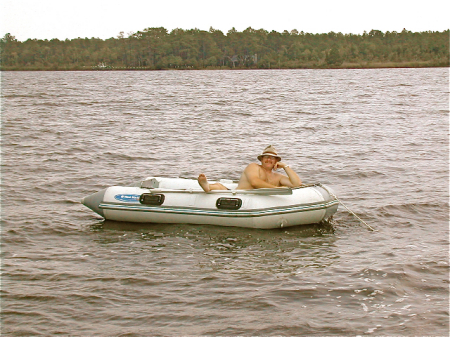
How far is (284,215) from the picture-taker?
31.2 ft

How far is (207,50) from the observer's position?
16325 centimetres

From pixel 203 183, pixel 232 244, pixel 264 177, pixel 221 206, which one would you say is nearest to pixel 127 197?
pixel 203 183

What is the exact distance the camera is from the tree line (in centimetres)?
14850

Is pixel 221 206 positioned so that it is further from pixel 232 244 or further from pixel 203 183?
pixel 232 244

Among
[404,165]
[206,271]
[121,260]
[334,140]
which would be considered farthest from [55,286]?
[334,140]

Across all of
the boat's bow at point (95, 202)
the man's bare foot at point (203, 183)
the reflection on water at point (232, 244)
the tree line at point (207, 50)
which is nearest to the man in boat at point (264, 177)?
the man's bare foot at point (203, 183)

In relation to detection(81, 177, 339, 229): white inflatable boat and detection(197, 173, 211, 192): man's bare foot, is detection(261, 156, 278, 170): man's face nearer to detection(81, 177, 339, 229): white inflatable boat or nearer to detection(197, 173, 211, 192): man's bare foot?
detection(81, 177, 339, 229): white inflatable boat

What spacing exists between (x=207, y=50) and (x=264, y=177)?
156981 millimetres

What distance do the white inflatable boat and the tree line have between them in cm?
13322

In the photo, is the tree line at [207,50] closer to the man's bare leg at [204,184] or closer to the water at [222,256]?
Result: the water at [222,256]

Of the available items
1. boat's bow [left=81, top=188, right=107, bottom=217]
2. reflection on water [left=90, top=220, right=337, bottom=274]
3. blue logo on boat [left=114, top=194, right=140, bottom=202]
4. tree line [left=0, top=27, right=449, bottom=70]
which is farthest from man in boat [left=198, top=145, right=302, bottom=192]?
tree line [left=0, top=27, right=449, bottom=70]

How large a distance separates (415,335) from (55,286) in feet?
14.0

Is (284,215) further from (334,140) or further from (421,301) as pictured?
(334,140)

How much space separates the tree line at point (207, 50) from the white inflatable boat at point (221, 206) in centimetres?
13322
